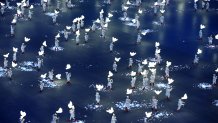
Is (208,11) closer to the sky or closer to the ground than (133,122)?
closer to the sky

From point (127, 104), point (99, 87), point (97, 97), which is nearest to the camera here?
point (127, 104)

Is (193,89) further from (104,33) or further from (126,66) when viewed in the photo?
(104,33)

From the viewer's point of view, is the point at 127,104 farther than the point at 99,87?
No

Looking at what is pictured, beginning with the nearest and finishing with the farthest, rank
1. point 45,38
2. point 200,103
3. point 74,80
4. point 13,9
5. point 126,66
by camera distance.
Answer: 1. point 200,103
2. point 74,80
3. point 126,66
4. point 45,38
5. point 13,9

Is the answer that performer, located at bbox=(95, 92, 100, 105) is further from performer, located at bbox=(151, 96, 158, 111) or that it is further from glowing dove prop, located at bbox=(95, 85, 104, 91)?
performer, located at bbox=(151, 96, 158, 111)

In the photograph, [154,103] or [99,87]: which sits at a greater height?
[99,87]

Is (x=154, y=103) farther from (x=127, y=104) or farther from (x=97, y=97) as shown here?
(x=97, y=97)

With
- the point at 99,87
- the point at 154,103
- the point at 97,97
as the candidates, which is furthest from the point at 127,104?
the point at 99,87

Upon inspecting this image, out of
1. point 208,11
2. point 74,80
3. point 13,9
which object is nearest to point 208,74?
point 74,80

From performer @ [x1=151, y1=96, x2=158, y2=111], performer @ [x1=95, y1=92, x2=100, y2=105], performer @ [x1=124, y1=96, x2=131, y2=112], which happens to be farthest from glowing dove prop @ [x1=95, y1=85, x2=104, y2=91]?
performer @ [x1=151, y1=96, x2=158, y2=111]

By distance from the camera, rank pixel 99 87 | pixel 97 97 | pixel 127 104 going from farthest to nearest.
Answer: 1. pixel 99 87
2. pixel 97 97
3. pixel 127 104

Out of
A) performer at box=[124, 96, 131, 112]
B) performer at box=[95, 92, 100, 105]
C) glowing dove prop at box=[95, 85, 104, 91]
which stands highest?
glowing dove prop at box=[95, 85, 104, 91]
